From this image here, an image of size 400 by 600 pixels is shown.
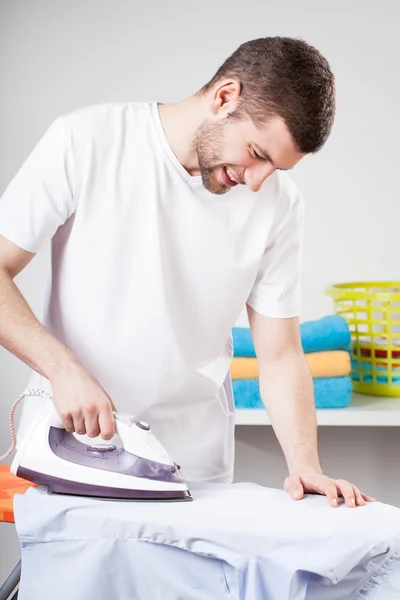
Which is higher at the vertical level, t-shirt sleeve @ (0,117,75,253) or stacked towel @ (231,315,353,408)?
t-shirt sleeve @ (0,117,75,253)

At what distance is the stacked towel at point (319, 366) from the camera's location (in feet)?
7.08

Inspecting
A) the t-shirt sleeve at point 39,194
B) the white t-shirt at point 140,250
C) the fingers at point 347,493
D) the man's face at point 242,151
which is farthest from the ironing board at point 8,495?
the man's face at point 242,151

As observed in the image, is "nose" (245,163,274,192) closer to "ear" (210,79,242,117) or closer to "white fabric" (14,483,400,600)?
"ear" (210,79,242,117)

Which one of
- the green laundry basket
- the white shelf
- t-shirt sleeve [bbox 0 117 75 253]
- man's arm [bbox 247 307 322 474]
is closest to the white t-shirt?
t-shirt sleeve [bbox 0 117 75 253]

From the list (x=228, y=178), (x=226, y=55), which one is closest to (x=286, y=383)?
(x=228, y=178)

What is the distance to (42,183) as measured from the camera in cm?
140

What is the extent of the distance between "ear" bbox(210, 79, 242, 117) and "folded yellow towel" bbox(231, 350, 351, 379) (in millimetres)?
937

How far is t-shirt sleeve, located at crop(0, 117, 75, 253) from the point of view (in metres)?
1.40

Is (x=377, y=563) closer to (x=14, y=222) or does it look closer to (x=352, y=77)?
(x=14, y=222)

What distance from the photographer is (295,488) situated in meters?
1.31

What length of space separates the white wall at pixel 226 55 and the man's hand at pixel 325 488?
1252mm

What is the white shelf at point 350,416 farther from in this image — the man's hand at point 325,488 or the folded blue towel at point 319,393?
the man's hand at point 325,488

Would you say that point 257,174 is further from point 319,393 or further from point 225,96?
point 319,393

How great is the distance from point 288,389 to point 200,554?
1.86 ft
